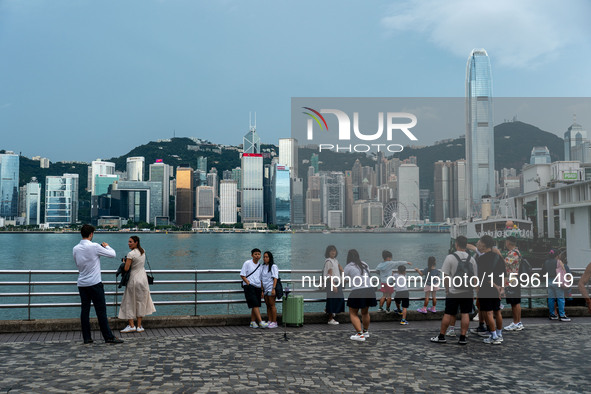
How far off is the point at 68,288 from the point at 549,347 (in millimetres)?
35024

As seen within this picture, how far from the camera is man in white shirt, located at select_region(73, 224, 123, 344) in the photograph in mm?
7713

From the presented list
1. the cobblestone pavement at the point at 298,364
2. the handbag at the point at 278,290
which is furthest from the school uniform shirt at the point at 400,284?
the handbag at the point at 278,290

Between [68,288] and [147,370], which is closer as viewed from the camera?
[147,370]

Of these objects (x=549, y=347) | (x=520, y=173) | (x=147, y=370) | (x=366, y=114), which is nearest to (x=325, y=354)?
(x=147, y=370)

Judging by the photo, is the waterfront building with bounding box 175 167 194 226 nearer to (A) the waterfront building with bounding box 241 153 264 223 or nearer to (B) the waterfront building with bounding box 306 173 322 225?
(A) the waterfront building with bounding box 241 153 264 223

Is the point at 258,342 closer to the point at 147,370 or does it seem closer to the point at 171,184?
the point at 147,370

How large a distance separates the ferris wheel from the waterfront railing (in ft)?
4.86

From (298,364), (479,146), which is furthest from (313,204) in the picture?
(298,364)

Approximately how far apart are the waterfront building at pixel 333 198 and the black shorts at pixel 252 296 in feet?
7.04

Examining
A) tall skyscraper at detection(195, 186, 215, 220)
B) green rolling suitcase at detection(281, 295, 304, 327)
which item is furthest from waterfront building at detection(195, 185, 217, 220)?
green rolling suitcase at detection(281, 295, 304, 327)

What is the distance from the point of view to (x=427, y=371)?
623 cm

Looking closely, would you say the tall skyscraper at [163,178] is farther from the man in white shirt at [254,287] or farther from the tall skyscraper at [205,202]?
the man in white shirt at [254,287]

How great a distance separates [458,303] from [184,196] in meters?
181

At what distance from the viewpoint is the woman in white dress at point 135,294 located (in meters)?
8.54
